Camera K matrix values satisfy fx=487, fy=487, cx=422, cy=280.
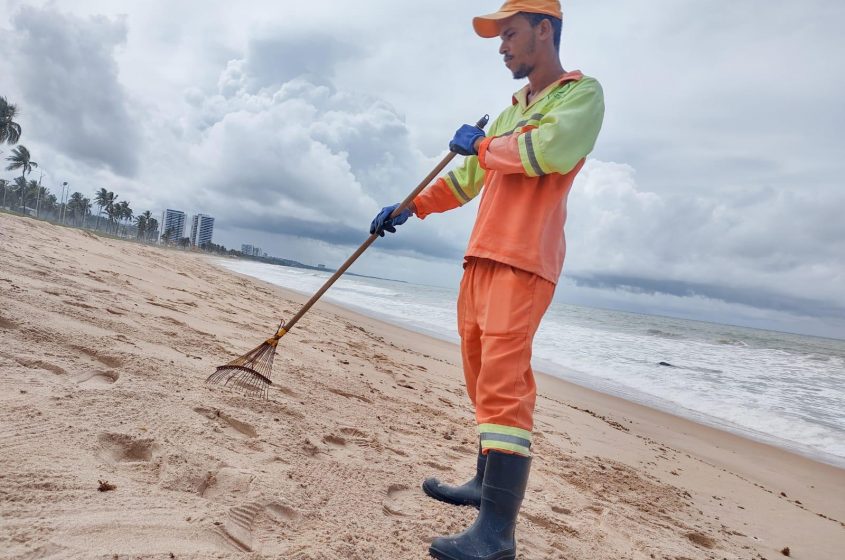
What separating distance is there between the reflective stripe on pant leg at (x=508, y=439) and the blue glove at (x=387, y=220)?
53.4 inches

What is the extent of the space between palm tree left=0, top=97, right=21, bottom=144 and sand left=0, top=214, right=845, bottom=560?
57262 mm

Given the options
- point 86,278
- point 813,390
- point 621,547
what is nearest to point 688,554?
point 621,547

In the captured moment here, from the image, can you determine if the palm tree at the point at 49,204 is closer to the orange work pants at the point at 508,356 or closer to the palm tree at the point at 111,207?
the palm tree at the point at 111,207

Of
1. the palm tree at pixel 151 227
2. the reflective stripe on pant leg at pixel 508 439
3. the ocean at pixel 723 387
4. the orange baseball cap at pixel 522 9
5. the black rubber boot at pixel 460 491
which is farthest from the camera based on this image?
the palm tree at pixel 151 227

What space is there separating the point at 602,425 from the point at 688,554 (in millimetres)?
3292

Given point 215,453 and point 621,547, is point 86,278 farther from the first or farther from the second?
point 621,547

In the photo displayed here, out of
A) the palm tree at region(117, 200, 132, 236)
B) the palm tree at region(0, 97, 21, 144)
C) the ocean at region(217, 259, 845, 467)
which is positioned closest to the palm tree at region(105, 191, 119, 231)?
the palm tree at region(117, 200, 132, 236)

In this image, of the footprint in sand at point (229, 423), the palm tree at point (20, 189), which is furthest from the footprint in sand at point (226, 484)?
the palm tree at point (20, 189)

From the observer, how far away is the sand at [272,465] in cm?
160

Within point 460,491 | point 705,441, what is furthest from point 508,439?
point 705,441

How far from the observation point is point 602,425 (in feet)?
18.6

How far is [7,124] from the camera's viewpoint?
47.6 m

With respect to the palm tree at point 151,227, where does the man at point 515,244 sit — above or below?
below

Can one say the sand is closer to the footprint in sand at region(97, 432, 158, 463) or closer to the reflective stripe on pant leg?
the footprint in sand at region(97, 432, 158, 463)
